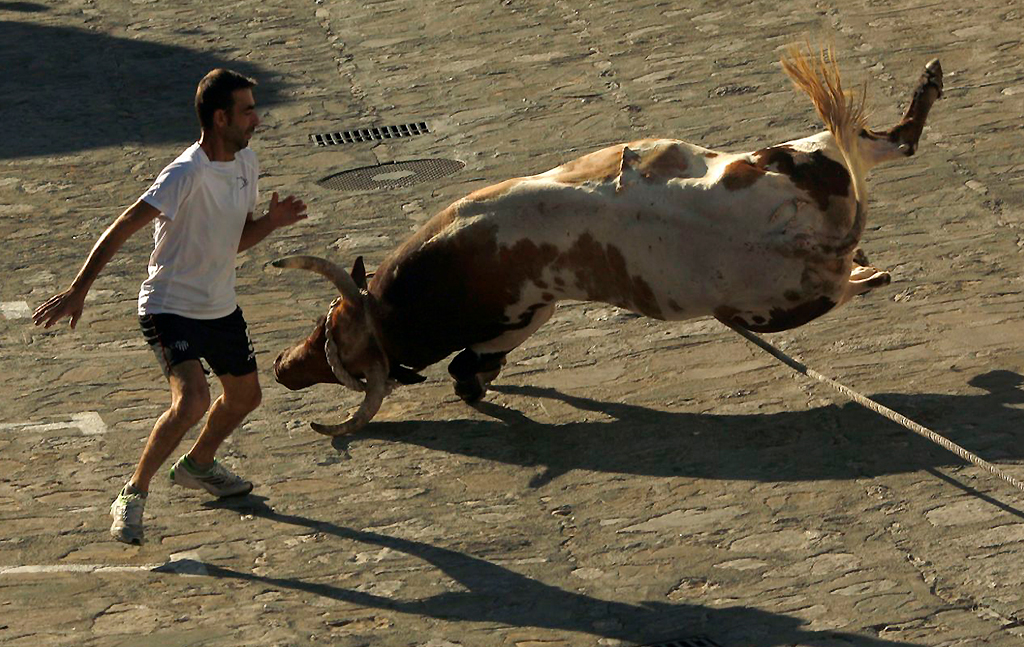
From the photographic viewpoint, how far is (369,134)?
488 inches

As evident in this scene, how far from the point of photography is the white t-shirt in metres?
6.84

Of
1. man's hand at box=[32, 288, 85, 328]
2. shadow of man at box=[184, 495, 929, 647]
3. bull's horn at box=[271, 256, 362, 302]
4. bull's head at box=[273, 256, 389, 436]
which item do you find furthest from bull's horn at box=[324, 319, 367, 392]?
man's hand at box=[32, 288, 85, 328]

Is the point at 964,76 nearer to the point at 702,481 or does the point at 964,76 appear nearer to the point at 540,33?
the point at 540,33

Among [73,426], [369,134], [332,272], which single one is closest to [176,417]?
→ [332,272]

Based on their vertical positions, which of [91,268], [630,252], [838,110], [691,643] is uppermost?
[838,110]

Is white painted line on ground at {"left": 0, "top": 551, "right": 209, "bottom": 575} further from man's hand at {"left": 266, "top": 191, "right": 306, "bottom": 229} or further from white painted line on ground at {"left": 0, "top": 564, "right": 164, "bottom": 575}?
man's hand at {"left": 266, "top": 191, "right": 306, "bottom": 229}

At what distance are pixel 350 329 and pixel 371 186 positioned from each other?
3462 mm

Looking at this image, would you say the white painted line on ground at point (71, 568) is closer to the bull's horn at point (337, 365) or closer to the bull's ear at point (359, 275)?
the bull's horn at point (337, 365)

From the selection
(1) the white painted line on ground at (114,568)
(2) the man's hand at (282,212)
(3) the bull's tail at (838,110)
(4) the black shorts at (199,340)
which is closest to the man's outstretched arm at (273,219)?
(2) the man's hand at (282,212)

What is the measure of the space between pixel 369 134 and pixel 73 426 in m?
4.77

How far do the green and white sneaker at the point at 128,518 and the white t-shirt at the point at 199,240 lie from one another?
782 millimetres

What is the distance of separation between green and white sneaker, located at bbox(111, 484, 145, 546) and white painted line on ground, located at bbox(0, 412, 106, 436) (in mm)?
1266

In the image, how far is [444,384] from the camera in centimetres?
854

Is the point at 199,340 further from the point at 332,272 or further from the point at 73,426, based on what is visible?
the point at 73,426
